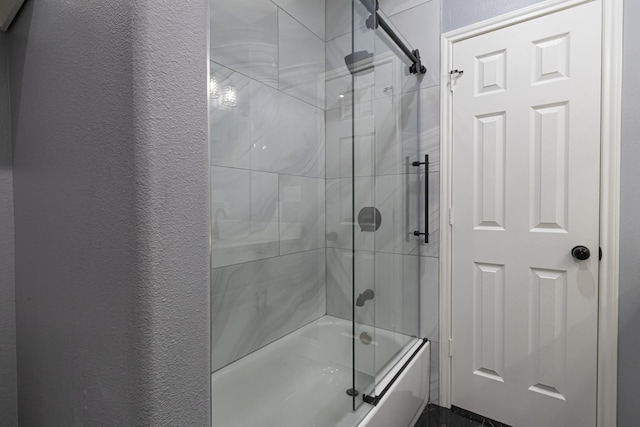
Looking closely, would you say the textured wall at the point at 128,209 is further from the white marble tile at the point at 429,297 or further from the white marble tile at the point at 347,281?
the white marble tile at the point at 429,297

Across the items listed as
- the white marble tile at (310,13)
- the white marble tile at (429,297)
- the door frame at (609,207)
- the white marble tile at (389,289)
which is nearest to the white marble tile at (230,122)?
the white marble tile at (310,13)

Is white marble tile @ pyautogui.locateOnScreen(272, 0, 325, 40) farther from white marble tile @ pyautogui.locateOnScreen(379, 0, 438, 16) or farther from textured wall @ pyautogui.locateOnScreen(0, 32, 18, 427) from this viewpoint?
textured wall @ pyautogui.locateOnScreen(0, 32, 18, 427)

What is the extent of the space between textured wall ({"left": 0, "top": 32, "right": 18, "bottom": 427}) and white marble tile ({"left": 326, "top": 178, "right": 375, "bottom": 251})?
1.13 m

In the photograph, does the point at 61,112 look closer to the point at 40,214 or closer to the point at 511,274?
the point at 40,214

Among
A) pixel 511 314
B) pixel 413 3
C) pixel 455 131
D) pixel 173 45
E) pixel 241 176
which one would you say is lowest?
pixel 511 314

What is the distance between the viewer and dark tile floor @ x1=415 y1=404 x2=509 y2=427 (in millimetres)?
1530

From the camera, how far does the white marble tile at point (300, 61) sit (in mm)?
1619

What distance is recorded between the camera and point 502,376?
4.99 ft

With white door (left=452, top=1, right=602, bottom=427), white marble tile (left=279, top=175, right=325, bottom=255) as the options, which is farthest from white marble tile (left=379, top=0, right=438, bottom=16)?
white marble tile (left=279, top=175, right=325, bottom=255)

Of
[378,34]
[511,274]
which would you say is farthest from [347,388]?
[378,34]

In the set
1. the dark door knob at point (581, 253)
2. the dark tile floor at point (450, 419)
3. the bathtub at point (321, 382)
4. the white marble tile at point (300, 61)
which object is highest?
the white marble tile at point (300, 61)

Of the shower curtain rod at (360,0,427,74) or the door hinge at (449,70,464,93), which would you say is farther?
the door hinge at (449,70,464,93)

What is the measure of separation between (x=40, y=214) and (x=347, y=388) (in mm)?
1154

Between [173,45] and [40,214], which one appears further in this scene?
[40,214]
